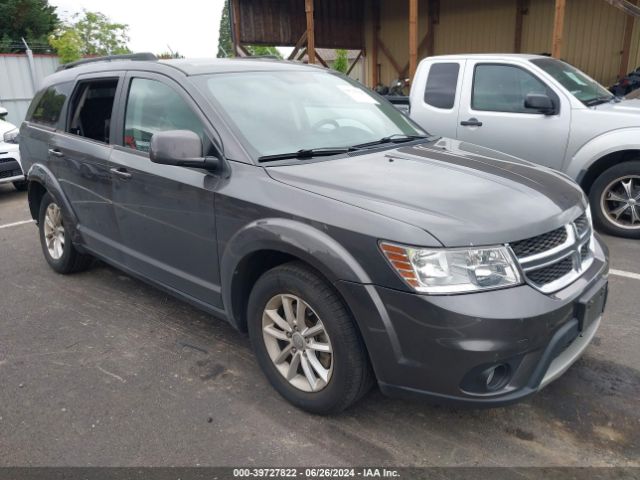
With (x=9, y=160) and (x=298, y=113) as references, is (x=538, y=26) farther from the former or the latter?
(x=298, y=113)

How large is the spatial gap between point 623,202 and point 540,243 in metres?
3.74

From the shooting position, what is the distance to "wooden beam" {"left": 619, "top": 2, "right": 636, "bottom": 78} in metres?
11.9

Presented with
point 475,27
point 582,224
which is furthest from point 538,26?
point 582,224

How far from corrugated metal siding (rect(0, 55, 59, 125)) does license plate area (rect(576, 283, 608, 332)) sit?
15.2 metres

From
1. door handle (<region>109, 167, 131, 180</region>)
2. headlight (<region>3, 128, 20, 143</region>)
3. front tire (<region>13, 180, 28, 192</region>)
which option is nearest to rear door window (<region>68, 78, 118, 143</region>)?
door handle (<region>109, 167, 131, 180</region>)

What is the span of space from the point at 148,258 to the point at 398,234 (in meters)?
1.99

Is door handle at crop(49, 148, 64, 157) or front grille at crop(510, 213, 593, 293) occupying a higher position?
door handle at crop(49, 148, 64, 157)

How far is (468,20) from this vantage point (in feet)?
48.7

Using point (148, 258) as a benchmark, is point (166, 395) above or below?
below

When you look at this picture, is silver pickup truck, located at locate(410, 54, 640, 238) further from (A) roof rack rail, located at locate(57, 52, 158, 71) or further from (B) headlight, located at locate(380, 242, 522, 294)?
(B) headlight, located at locate(380, 242, 522, 294)

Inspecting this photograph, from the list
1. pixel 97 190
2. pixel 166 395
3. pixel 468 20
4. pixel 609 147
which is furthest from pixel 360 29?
pixel 166 395

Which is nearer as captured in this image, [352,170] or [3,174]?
[352,170]

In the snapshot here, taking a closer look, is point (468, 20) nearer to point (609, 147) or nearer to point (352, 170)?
point (609, 147)

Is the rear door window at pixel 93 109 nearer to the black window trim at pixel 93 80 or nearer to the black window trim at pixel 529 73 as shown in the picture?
the black window trim at pixel 93 80
